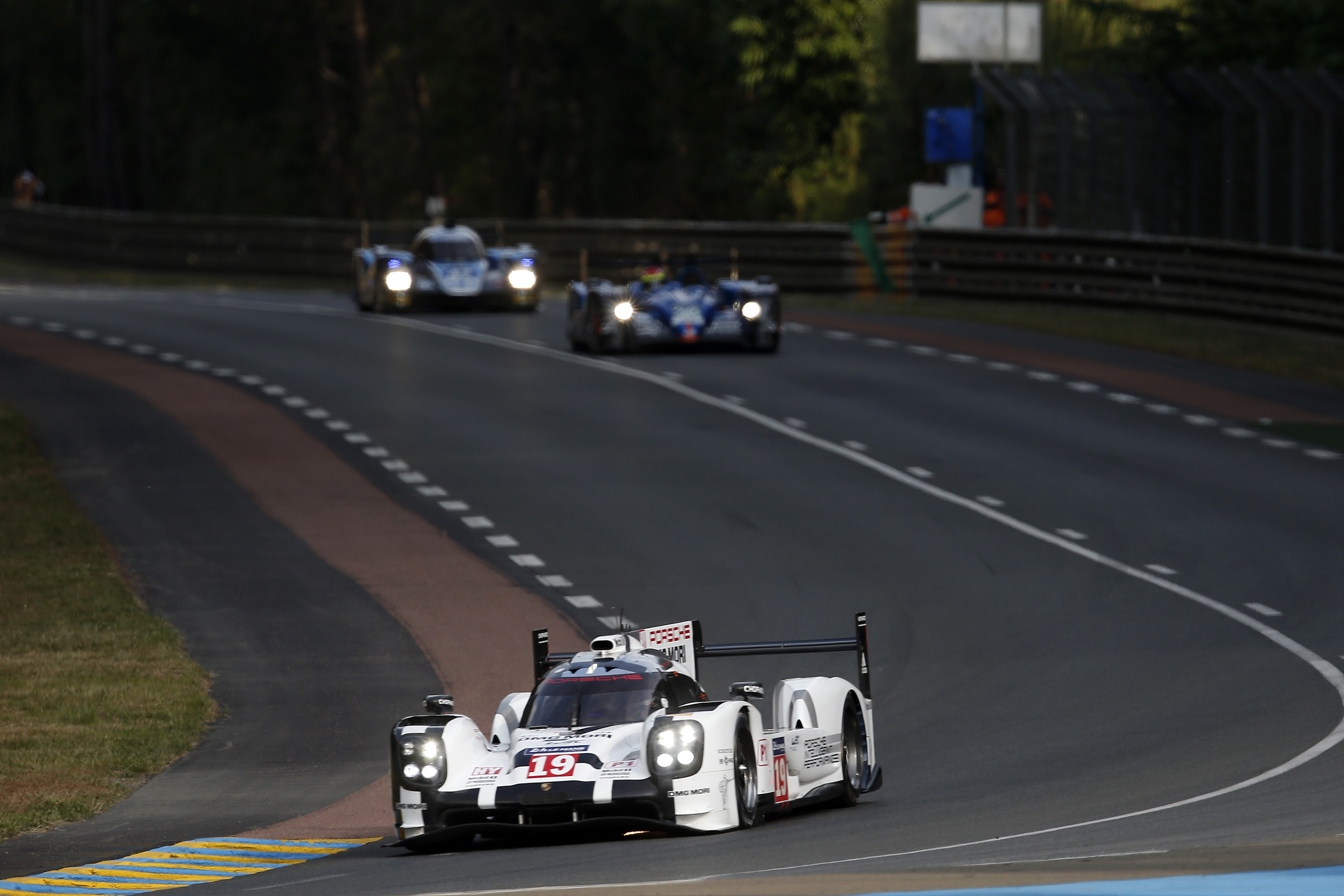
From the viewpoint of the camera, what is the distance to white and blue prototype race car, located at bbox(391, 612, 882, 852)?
10781 mm

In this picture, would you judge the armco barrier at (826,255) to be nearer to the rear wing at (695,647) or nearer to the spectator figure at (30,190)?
the spectator figure at (30,190)

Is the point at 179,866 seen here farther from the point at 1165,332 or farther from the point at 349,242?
the point at 349,242

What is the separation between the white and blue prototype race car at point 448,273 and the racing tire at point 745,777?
27.2 m

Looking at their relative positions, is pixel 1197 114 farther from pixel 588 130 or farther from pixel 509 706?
pixel 588 130

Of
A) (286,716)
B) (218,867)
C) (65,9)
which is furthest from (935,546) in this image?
(65,9)

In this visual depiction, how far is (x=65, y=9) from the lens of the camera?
10319 centimetres

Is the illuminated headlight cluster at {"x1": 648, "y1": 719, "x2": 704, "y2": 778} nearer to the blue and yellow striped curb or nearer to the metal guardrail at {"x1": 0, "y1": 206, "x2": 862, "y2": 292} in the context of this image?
the blue and yellow striped curb

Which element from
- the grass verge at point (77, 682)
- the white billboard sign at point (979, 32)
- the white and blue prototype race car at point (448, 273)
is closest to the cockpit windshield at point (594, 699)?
the grass verge at point (77, 682)

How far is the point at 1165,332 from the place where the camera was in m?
33.7

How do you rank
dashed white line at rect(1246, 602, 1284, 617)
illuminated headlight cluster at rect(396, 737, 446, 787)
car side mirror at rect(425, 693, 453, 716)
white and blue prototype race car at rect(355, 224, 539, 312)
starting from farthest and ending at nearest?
white and blue prototype race car at rect(355, 224, 539, 312) < dashed white line at rect(1246, 602, 1284, 617) < car side mirror at rect(425, 693, 453, 716) < illuminated headlight cluster at rect(396, 737, 446, 787)

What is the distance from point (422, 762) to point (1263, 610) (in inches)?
344

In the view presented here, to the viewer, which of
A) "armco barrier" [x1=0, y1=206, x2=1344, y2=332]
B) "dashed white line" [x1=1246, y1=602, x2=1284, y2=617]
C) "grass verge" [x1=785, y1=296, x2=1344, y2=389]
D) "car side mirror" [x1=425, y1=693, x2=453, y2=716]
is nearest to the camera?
"car side mirror" [x1=425, y1=693, x2=453, y2=716]

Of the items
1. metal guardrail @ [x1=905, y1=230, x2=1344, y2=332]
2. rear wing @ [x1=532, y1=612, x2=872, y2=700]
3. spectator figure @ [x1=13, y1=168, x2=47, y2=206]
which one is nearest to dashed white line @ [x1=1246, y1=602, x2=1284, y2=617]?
rear wing @ [x1=532, y1=612, x2=872, y2=700]

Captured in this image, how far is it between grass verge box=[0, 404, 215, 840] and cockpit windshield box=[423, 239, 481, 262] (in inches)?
668
